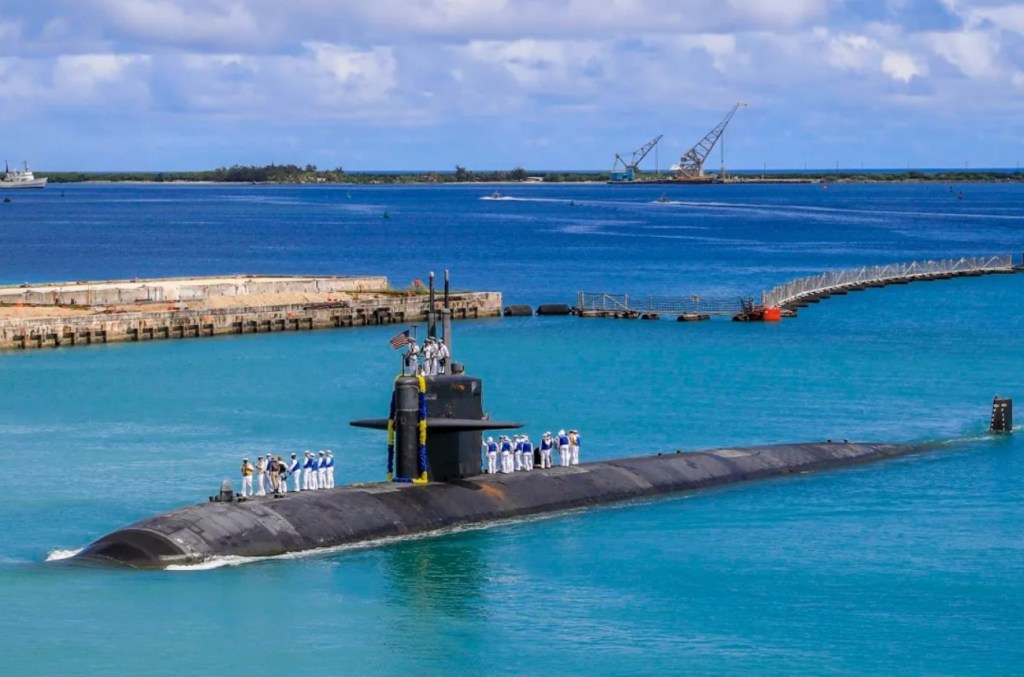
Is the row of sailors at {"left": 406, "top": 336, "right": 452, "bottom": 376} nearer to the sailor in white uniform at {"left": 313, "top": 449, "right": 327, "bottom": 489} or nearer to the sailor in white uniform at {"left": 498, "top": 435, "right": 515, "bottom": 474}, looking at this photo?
the sailor in white uniform at {"left": 313, "top": 449, "right": 327, "bottom": 489}

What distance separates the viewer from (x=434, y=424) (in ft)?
134

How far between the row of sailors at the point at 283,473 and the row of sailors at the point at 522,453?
15.9 feet

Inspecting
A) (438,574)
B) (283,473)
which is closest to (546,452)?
(438,574)

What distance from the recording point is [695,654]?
34406mm

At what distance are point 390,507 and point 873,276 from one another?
8706 centimetres

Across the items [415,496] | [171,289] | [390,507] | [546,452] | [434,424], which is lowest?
[390,507]

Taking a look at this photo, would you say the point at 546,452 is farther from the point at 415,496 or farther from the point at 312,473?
the point at 312,473

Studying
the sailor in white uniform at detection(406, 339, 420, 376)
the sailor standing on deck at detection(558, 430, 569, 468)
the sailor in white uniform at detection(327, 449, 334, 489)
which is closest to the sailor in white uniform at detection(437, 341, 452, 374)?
the sailor in white uniform at detection(406, 339, 420, 376)

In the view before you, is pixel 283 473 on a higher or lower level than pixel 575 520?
higher

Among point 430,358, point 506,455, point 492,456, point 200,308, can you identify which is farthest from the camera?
point 200,308

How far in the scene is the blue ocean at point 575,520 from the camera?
34.2 meters

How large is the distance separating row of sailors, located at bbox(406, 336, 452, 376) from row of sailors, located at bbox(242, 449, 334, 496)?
10.8 feet

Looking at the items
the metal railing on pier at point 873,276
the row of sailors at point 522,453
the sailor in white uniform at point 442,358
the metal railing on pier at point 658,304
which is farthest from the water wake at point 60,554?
the metal railing on pier at point 873,276

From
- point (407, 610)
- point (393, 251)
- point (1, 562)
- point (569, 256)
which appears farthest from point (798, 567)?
point (393, 251)
